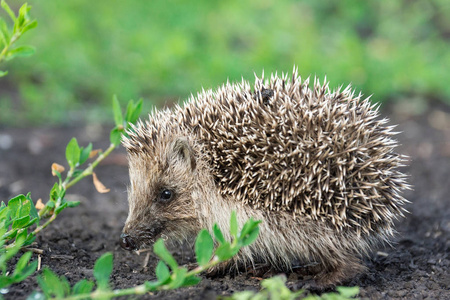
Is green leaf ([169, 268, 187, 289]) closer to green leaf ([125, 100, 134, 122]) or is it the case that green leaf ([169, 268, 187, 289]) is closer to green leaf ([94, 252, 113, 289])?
green leaf ([94, 252, 113, 289])

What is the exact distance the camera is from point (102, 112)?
38.4 feet

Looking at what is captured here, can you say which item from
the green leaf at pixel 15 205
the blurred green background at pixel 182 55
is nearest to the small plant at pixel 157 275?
the green leaf at pixel 15 205

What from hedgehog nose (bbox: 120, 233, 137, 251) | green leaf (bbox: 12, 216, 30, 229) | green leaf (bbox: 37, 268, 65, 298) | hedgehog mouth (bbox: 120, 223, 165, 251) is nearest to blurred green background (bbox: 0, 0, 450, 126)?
hedgehog mouth (bbox: 120, 223, 165, 251)

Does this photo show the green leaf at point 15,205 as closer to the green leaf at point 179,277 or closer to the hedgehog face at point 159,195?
the hedgehog face at point 159,195

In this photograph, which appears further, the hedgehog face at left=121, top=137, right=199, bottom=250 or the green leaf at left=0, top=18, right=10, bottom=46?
the hedgehog face at left=121, top=137, right=199, bottom=250

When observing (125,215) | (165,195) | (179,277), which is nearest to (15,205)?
(165,195)

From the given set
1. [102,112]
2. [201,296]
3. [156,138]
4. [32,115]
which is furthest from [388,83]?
[201,296]

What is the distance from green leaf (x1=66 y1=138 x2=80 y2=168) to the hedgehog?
61 centimetres

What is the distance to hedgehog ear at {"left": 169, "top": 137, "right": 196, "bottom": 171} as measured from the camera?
5262mm

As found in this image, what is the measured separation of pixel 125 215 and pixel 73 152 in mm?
2506

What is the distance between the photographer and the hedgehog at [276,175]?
16.2ft

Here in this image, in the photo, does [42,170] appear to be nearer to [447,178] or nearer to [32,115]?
[32,115]

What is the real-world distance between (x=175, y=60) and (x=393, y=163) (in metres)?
8.25

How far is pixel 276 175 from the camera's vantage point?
194 inches
